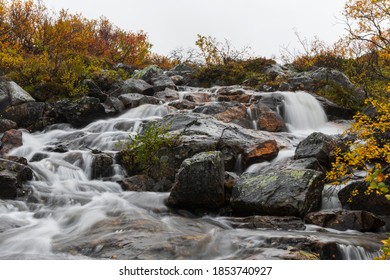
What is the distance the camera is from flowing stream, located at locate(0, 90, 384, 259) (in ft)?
16.9

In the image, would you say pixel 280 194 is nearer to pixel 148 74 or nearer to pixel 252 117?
pixel 252 117

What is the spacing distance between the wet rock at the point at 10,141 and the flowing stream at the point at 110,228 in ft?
0.99

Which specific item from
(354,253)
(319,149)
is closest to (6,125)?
(319,149)

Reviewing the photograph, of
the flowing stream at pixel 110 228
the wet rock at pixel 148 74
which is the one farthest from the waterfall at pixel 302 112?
the wet rock at pixel 148 74

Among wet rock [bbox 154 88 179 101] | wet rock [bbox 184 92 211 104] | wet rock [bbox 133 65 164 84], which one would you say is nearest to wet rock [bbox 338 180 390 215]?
wet rock [bbox 184 92 211 104]

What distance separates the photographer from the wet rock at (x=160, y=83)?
684 inches

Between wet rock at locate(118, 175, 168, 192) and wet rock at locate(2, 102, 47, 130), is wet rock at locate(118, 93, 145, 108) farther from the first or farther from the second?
wet rock at locate(118, 175, 168, 192)

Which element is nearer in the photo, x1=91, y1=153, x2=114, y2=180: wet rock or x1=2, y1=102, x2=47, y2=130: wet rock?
x1=91, y1=153, x2=114, y2=180: wet rock

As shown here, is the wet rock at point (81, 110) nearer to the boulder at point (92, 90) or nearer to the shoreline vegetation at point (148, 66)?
the shoreline vegetation at point (148, 66)

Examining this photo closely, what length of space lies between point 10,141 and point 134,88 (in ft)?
21.9

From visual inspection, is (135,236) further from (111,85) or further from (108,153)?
(111,85)

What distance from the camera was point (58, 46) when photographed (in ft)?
67.3

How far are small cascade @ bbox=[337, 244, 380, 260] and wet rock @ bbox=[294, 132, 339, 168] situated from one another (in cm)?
357

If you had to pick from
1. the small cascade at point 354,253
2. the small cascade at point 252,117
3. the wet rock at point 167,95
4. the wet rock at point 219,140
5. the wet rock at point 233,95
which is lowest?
the small cascade at point 354,253
